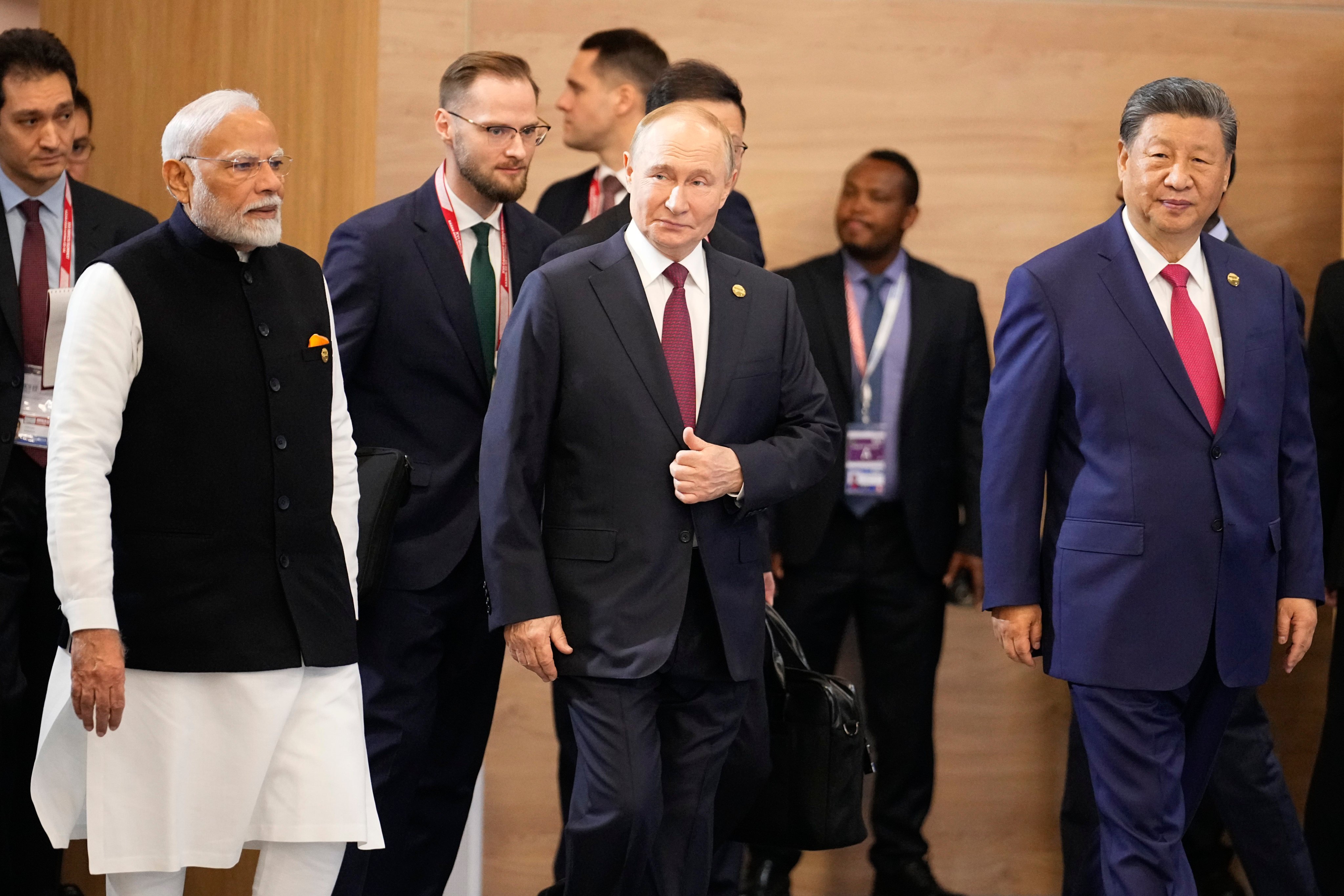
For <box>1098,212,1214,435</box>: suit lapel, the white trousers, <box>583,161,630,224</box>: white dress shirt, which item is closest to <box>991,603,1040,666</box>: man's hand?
<box>1098,212,1214,435</box>: suit lapel

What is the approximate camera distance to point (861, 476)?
15.2 ft

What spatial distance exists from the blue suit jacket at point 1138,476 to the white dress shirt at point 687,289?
25.6 inches

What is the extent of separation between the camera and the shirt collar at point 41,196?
13.4ft

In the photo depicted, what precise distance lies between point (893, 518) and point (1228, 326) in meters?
1.53

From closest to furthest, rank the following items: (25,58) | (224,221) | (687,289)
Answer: (224,221) < (687,289) < (25,58)

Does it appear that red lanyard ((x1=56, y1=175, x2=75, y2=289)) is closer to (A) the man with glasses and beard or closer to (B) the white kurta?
(A) the man with glasses and beard

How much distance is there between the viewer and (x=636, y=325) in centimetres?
315

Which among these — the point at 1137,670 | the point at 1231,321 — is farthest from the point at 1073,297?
the point at 1137,670

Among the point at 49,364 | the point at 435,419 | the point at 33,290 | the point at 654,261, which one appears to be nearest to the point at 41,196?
the point at 33,290

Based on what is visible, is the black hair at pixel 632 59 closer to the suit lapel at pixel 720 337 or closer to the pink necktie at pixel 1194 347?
the suit lapel at pixel 720 337

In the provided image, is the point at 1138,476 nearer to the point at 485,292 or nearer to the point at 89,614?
the point at 485,292

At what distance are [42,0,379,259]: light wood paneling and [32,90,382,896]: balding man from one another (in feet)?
6.34

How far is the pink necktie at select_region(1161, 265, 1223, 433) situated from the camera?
10.8ft

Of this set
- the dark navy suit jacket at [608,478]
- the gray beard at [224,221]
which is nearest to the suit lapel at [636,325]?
the dark navy suit jacket at [608,478]
